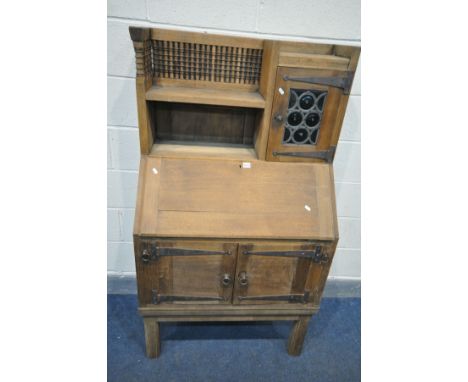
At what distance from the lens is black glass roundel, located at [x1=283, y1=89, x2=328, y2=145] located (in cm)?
121

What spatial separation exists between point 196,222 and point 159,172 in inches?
10.0

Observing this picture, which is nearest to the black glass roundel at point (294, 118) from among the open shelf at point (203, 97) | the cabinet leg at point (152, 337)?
the open shelf at point (203, 97)

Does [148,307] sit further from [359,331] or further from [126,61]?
[359,331]

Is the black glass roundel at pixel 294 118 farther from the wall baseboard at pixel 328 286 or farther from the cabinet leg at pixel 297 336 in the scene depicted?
the wall baseboard at pixel 328 286

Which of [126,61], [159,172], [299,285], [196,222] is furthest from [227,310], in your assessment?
[126,61]

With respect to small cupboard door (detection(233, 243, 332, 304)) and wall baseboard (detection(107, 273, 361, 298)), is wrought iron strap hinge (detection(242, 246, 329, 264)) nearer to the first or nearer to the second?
small cupboard door (detection(233, 243, 332, 304))

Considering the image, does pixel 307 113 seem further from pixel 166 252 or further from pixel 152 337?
pixel 152 337

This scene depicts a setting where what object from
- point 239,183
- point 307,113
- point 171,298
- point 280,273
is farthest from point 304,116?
point 171,298

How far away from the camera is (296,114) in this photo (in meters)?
1.24

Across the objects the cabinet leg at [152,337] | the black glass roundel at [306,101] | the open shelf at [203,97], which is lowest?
the cabinet leg at [152,337]

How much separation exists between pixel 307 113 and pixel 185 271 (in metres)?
0.83

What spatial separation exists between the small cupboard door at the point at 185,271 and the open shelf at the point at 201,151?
37 centimetres

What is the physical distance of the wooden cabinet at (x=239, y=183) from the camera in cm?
120

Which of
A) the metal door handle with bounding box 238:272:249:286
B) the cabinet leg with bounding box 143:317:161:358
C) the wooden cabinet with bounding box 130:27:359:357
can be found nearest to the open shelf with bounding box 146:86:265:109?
the wooden cabinet with bounding box 130:27:359:357
